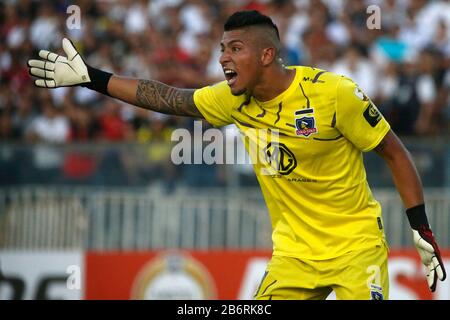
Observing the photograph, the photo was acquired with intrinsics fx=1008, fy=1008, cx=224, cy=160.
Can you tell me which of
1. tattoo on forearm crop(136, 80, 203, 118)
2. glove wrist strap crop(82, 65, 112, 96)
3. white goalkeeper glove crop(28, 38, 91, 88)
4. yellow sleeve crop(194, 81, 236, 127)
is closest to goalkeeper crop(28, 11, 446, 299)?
yellow sleeve crop(194, 81, 236, 127)

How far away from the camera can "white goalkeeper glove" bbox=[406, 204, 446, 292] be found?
7.64 m

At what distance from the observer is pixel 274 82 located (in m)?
7.82

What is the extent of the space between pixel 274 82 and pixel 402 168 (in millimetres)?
1185

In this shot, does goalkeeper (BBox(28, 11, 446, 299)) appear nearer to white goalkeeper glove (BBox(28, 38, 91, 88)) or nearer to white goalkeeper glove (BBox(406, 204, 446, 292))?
white goalkeeper glove (BBox(406, 204, 446, 292))

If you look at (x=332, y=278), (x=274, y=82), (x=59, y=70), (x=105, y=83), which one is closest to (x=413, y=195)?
(x=332, y=278)

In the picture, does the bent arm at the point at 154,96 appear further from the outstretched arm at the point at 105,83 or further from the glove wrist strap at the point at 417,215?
the glove wrist strap at the point at 417,215

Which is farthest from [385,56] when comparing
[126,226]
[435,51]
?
[126,226]

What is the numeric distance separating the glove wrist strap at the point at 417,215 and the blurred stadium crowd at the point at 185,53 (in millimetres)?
6189

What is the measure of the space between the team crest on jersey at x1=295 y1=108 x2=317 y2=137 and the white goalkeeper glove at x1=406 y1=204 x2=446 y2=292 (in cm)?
99

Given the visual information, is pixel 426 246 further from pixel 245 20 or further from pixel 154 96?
pixel 154 96

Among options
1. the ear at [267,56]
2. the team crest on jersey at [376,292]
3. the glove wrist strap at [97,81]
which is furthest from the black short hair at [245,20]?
the team crest on jersey at [376,292]

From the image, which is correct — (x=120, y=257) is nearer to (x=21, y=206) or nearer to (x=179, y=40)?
(x=21, y=206)
